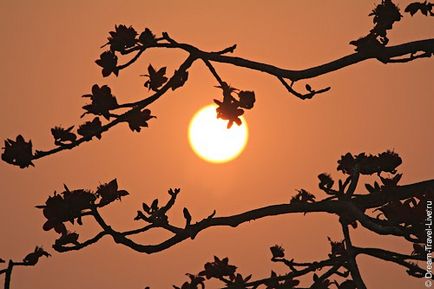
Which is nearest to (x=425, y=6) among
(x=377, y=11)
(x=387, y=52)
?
(x=377, y=11)

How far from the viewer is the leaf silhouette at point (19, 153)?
504 cm

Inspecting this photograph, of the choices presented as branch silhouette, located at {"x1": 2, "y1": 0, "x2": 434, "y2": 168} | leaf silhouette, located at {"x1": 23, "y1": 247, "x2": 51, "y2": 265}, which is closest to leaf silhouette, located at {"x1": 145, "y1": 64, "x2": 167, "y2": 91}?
branch silhouette, located at {"x1": 2, "y1": 0, "x2": 434, "y2": 168}

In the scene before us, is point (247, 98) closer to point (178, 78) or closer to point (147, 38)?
point (178, 78)

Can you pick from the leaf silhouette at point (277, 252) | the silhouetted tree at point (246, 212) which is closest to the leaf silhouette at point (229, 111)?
the silhouetted tree at point (246, 212)

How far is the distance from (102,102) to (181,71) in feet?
2.10

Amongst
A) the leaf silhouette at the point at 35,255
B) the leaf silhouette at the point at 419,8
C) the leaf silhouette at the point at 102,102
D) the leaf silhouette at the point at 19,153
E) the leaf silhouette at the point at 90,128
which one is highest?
the leaf silhouette at the point at 419,8

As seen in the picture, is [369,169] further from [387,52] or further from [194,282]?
[194,282]

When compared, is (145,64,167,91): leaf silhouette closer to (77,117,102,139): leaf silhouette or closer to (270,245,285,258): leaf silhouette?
(77,117,102,139): leaf silhouette

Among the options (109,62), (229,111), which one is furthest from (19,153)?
(229,111)

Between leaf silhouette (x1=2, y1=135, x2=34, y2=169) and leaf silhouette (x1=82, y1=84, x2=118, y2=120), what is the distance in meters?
0.57

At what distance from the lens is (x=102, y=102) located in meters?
5.38

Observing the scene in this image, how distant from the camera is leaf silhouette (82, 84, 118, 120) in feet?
→ 17.6

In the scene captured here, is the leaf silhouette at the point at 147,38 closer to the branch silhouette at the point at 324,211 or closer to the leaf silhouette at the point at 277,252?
the branch silhouette at the point at 324,211

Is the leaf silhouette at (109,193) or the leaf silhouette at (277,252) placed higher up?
the leaf silhouette at (277,252)
